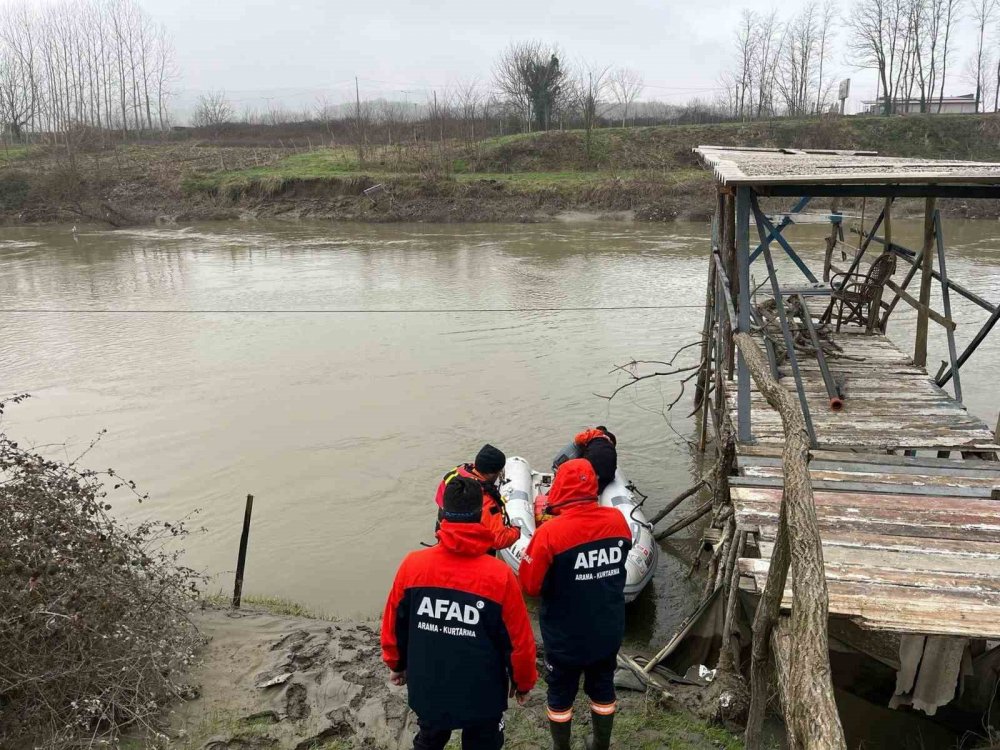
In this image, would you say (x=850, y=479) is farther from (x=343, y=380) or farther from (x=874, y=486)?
(x=343, y=380)

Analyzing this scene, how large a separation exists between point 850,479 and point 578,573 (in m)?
2.27

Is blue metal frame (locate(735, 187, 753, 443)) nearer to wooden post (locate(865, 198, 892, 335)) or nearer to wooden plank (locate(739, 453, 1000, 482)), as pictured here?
wooden plank (locate(739, 453, 1000, 482))

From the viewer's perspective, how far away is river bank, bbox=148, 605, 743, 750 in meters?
4.27

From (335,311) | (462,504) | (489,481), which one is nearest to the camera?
(462,504)

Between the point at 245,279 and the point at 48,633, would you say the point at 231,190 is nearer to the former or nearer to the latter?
the point at 245,279

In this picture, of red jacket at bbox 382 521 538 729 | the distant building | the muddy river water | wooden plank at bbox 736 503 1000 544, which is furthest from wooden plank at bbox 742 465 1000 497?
the distant building

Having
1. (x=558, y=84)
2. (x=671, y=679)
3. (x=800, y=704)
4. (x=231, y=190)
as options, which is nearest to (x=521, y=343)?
(x=671, y=679)

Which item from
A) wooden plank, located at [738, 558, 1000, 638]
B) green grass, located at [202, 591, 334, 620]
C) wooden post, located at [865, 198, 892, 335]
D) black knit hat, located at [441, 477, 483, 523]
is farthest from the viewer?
wooden post, located at [865, 198, 892, 335]

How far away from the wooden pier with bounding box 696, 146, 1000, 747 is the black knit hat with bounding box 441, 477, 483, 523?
109cm

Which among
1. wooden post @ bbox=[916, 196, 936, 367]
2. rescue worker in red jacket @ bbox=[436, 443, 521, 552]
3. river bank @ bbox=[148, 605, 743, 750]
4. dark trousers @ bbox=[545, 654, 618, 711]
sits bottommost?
river bank @ bbox=[148, 605, 743, 750]

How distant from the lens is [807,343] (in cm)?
850

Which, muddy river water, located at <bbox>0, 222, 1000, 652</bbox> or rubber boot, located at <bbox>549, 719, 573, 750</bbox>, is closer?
rubber boot, located at <bbox>549, 719, 573, 750</bbox>

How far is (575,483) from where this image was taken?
3.62 meters

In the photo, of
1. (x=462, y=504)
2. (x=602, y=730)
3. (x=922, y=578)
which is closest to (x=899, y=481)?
(x=922, y=578)
